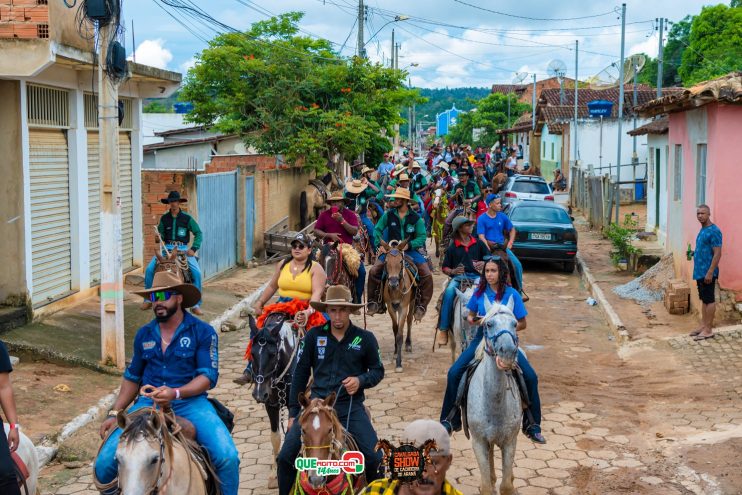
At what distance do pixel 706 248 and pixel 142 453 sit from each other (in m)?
10.8

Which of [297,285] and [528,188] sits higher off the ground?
[528,188]

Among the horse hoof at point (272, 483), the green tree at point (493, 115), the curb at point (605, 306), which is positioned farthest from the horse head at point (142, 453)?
the green tree at point (493, 115)

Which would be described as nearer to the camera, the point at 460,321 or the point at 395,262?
the point at 460,321

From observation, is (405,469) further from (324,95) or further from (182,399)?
(324,95)

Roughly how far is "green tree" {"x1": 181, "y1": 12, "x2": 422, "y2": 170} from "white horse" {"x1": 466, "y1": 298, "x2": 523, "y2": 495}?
20.8 meters

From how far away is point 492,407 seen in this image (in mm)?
7594

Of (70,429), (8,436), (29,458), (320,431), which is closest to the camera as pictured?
(320,431)

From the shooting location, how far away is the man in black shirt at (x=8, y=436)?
556 cm

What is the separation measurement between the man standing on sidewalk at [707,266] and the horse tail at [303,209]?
57.5 ft

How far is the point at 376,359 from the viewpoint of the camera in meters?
6.87

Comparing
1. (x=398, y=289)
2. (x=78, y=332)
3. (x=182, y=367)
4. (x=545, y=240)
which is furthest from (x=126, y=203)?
(x=182, y=367)

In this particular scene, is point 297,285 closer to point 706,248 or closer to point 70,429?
point 70,429

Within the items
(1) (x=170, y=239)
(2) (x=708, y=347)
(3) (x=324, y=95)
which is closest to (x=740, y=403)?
(2) (x=708, y=347)

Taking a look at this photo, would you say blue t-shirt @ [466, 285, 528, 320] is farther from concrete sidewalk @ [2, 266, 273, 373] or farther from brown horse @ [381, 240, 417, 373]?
concrete sidewalk @ [2, 266, 273, 373]
